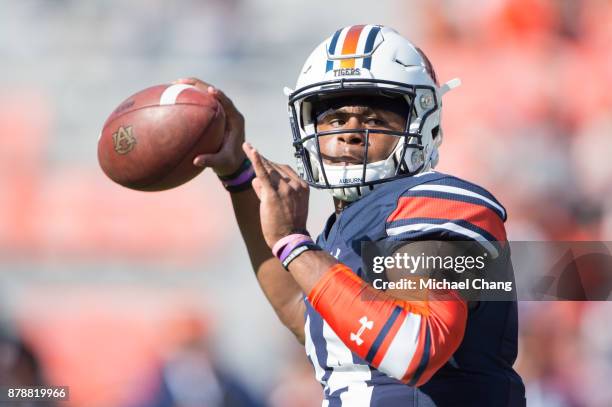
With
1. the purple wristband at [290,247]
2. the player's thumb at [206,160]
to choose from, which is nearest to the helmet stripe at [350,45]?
the player's thumb at [206,160]

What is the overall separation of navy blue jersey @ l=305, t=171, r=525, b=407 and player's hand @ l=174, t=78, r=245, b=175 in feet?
2.21

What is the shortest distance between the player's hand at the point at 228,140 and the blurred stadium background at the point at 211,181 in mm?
2871

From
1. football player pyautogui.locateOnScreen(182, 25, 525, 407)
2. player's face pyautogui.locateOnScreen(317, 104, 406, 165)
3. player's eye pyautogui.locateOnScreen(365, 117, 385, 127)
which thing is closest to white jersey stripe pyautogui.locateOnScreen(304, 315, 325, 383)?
football player pyautogui.locateOnScreen(182, 25, 525, 407)

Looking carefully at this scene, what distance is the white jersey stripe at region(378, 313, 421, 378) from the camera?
203cm

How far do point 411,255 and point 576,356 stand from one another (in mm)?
3562

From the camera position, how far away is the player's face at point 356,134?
100.0 inches

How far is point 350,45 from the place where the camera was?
2.67m

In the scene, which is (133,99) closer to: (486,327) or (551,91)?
(486,327)

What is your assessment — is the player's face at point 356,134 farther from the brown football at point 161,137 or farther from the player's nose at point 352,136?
the brown football at point 161,137

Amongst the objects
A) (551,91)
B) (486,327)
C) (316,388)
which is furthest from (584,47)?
(486,327)

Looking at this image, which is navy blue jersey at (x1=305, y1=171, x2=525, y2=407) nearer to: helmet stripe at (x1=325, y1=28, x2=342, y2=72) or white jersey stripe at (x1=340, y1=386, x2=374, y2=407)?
white jersey stripe at (x1=340, y1=386, x2=374, y2=407)

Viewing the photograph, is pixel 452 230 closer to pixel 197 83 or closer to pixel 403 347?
pixel 403 347

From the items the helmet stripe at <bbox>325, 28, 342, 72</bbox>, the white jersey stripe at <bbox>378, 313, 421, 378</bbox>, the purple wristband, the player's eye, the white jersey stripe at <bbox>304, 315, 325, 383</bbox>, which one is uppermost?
the helmet stripe at <bbox>325, 28, 342, 72</bbox>

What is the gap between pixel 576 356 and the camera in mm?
5379
